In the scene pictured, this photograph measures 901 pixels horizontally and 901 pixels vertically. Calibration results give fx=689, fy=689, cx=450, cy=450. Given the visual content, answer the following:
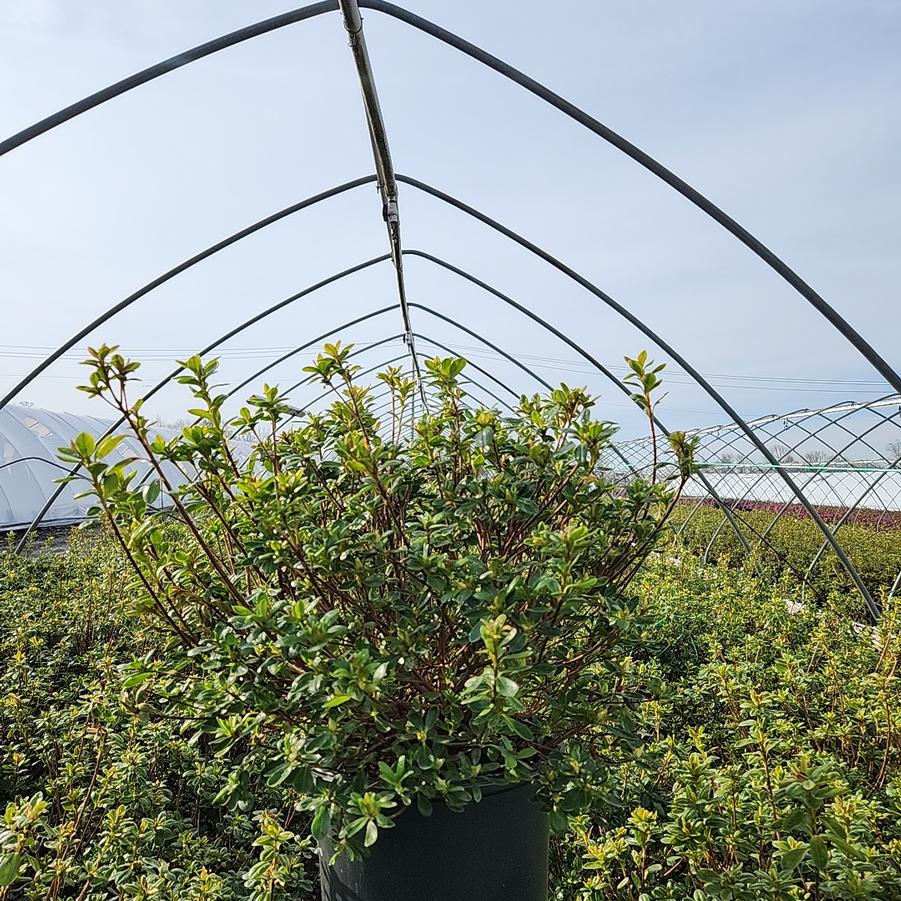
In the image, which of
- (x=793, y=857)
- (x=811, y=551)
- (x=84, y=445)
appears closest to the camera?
(x=793, y=857)

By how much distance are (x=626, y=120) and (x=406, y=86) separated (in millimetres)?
1119

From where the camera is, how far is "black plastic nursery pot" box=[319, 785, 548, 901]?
1.64 m

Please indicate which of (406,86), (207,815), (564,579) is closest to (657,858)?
(564,579)

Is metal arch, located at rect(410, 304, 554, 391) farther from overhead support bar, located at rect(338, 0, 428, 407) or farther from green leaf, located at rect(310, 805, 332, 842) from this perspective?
green leaf, located at rect(310, 805, 332, 842)

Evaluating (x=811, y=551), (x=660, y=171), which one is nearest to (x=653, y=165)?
(x=660, y=171)

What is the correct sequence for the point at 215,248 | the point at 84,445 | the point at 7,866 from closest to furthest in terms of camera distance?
the point at 7,866 → the point at 84,445 → the point at 215,248

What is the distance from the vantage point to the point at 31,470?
1183 centimetres

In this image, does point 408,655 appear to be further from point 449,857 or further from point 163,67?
point 163,67

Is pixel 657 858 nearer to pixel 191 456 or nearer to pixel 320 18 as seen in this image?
pixel 191 456

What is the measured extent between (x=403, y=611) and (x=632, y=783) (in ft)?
3.98

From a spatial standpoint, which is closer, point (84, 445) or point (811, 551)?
point (84, 445)

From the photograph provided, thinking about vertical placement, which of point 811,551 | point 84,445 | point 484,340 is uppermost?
point 484,340

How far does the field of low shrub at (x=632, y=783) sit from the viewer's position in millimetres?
1654

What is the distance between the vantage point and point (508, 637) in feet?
4.26
